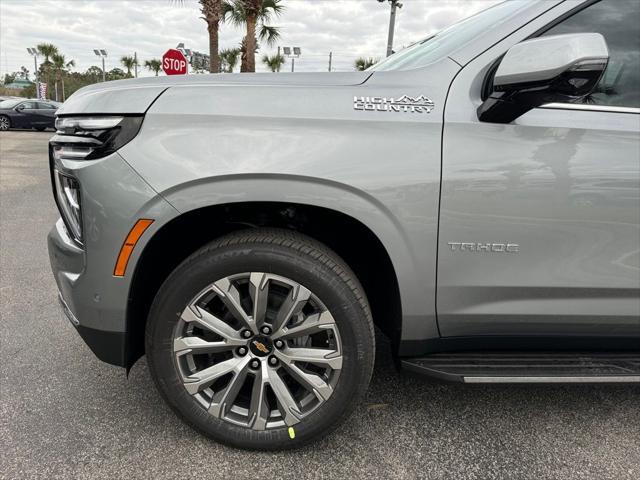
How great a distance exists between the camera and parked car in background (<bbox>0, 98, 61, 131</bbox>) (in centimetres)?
2084

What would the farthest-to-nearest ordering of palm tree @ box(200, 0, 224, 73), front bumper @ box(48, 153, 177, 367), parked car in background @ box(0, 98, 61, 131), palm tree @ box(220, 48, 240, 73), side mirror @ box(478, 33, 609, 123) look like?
palm tree @ box(220, 48, 240, 73) → parked car in background @ box(0, 98, 61, 131) → palm tree @ box(200, 0, 224, 73) → front bumper @ box(48, 153, 177, 367) → side mirror @ box(478, 33, 609, 123)

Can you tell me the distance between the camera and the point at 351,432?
84.8 inches

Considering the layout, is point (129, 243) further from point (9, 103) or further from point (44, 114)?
point (9, 103)

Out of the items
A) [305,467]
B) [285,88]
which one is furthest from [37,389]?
Result: [285,88]

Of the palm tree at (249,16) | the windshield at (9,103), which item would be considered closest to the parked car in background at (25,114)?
the windshield at (9,103)

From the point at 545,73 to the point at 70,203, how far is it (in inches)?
70.6

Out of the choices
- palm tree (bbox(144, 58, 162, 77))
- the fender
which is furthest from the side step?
palm tree (bbox(144, 58, 162, 77))

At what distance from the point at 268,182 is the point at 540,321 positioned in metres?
1.21

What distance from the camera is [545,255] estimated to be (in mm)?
1837

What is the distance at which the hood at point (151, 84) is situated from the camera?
1.78m

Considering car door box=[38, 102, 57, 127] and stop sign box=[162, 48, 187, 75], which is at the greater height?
stop sign box=[162, 48, 187, 75]

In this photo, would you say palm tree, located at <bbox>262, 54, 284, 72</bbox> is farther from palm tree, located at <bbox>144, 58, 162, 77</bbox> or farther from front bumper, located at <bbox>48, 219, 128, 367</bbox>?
front bumper, located at <bbox>48, 219, 128, 367</bbox>

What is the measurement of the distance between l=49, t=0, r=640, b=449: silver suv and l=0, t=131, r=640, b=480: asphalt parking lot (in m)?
0.17

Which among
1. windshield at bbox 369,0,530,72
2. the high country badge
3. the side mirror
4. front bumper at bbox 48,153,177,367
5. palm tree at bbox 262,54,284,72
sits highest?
palm tree at bbox 262,54,284,72
